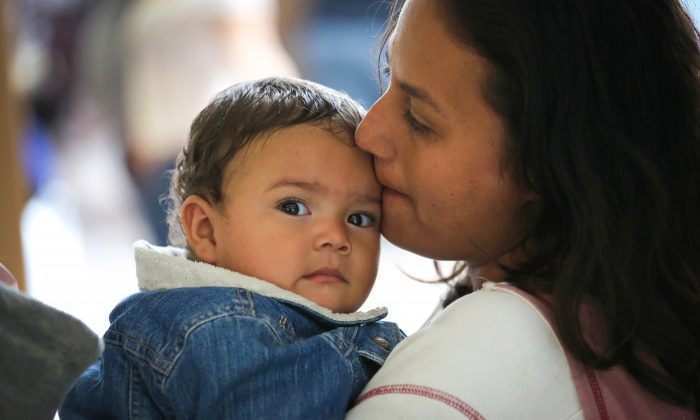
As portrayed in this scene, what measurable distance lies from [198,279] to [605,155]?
56 cm

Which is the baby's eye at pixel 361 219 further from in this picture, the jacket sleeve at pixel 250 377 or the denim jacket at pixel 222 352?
the jacket sleeve at pixel 250 377

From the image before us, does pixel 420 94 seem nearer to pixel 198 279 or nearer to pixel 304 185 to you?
pixel 304 185

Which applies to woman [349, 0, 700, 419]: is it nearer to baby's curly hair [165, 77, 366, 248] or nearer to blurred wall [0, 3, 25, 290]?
baby's curly hair [165, 77, 366, 248]

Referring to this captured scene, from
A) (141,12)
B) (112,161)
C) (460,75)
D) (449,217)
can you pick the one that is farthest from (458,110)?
(112,161)

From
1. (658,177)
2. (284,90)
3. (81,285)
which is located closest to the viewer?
(658,177)

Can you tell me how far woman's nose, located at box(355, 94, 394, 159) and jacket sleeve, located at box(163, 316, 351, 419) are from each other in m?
0.29

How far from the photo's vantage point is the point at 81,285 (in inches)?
154

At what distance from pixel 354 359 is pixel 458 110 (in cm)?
35

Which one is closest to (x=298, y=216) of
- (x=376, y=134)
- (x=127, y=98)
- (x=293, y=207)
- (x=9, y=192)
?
(x=293, y=207)

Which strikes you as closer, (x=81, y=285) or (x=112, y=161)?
(x=81, y=285)

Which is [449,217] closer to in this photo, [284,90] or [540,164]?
[540,164]

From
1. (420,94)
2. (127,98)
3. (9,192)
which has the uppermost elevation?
(420,94)

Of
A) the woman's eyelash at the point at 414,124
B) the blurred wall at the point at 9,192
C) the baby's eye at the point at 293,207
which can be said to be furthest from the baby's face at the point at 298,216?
the blurred wall at the point at 9,192

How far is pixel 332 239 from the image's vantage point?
4.29ft
